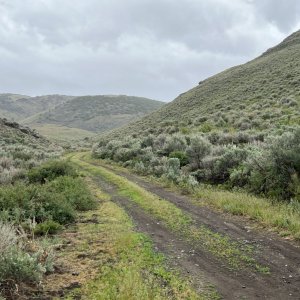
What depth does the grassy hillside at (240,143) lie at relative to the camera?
14125 millimetres

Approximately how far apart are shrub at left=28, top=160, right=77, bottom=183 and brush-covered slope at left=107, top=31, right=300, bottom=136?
1398 cm

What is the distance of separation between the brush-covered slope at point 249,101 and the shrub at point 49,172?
1398 centimetres

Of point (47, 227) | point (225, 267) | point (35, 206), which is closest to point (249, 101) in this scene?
point (35, 206)

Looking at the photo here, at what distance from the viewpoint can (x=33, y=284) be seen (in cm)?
681

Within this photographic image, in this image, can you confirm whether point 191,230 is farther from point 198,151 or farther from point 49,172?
point 198,151

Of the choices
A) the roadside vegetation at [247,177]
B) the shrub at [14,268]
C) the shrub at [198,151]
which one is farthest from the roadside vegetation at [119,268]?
the shrub at [198,151]

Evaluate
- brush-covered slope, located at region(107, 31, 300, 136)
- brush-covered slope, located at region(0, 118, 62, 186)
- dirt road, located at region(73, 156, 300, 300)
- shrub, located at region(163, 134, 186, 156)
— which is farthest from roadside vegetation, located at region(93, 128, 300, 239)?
brush-covered slope, located at region(107, 31, 300, 136)

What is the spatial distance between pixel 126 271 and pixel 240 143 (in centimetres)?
Answer: 1840

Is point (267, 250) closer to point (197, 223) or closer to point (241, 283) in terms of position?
point (241, 283)

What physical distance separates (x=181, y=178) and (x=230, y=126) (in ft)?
54.3

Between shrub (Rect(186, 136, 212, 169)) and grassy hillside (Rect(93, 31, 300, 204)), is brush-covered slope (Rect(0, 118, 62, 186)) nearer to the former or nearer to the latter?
grassy hillside (Rect(93, 31, 300, 204))

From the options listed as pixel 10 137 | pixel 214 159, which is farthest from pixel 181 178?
pixel 10 137

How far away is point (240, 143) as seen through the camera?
80.5 feet

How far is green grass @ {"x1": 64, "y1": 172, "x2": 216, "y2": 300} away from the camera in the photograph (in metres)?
6.46
